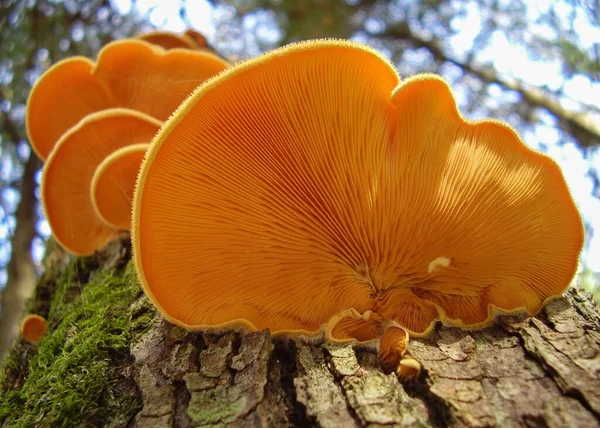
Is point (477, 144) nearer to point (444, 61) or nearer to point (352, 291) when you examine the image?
point (352, 291)

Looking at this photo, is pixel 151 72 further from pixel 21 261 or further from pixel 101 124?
pixel 21 261

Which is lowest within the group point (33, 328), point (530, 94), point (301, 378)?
point (33, 328)

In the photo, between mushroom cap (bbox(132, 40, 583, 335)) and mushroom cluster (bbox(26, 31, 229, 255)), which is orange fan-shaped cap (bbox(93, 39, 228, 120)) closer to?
mushroom cluster (bbox(26, 31, 229, 255))

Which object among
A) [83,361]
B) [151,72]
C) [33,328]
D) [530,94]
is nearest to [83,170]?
[151,72]

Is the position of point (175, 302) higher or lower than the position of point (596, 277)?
higher

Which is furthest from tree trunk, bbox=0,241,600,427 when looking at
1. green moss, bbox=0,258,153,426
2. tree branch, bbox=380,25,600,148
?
tree branch, bbox=380,25,600,148

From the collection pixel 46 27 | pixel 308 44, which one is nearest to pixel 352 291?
pixel 308 44

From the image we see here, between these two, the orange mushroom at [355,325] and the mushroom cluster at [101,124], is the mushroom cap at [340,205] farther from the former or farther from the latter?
the mushroom cluster at [101,124]
